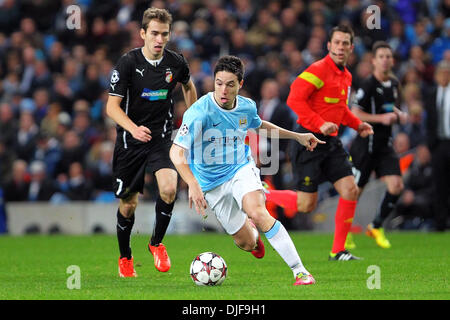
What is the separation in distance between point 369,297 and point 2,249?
7.22m

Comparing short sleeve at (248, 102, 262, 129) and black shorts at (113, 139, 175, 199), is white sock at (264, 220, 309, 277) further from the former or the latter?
black shorts at (113, 139, 175, 199)

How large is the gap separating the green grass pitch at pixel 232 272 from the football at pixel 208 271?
107 millimetres

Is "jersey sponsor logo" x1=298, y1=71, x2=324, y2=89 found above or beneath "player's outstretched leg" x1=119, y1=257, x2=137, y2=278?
above

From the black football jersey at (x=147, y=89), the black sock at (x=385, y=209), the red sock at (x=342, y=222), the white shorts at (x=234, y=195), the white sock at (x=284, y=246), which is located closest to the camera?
the white sock at (x=284, y=246)

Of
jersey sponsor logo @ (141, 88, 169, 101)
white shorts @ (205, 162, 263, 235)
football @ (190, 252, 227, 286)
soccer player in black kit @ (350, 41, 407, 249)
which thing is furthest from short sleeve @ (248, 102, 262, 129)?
soccer player in black kit @ (350, 41, 407, 249)

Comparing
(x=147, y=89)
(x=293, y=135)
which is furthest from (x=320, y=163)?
(x=147, y=89)

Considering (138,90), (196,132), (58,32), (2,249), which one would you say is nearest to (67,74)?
(58,32)

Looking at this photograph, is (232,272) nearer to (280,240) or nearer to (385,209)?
(280,240)

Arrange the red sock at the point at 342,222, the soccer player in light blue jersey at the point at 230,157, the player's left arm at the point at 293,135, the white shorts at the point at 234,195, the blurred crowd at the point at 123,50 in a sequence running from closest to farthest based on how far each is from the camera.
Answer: the soccer player in light blue jersey at the point at 230,157 → the white shorts at the point at 234,195 → the player's left arm at the point at 293,135 → the red sock at the point at 342,222 → the blurred crowd at the point at 123,50

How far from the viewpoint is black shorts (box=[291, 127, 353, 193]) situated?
10266 mm

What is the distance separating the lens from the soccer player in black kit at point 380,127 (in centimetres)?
1198

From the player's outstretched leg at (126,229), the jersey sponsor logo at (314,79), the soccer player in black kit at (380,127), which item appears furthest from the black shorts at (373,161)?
the player's outstretched leg at (126,229)

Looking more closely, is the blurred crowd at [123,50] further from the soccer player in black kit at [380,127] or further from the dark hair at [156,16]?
the dark hair at [156,16]

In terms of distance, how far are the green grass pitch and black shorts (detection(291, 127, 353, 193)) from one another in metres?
0.90
